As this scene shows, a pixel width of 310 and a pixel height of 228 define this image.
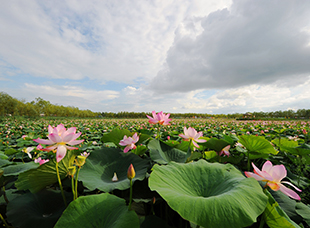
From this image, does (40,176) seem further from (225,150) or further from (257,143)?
(257,143)

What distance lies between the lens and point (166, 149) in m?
1.26

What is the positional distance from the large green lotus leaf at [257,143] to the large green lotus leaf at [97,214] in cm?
106

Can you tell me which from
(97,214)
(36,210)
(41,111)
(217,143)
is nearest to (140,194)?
(97,214)

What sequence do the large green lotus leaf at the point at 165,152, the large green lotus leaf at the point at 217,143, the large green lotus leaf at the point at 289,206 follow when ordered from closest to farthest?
the large green lotus leaf at the point at 289,206
the large green lotus leaf at the point at 165,152
the large green lotus leaf at the point at 217,143

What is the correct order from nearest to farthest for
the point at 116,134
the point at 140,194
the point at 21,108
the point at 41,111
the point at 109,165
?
the point at 140,194, the point at 109,165, the point at 116,134, the point at 21,108, the point at 41,111

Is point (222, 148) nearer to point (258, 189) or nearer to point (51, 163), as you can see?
point (258, 189)

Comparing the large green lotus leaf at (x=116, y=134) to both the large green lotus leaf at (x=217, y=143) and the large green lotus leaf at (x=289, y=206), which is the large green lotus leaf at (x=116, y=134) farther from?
the large green lotus leaf at (x=289, y=206)

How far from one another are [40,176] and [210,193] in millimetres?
901

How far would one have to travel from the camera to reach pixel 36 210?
0.78m

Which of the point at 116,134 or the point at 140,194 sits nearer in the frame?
the point at 140,194

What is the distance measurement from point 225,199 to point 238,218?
7 cm

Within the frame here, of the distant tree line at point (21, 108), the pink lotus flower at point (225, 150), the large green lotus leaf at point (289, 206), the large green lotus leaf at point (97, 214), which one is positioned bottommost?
the large green lotus leaf at point (289, 206)

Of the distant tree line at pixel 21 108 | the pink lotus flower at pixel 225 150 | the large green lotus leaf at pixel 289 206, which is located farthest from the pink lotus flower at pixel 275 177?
the distant tree line at pixel 21 108

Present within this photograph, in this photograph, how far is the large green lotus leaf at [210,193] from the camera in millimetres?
529
